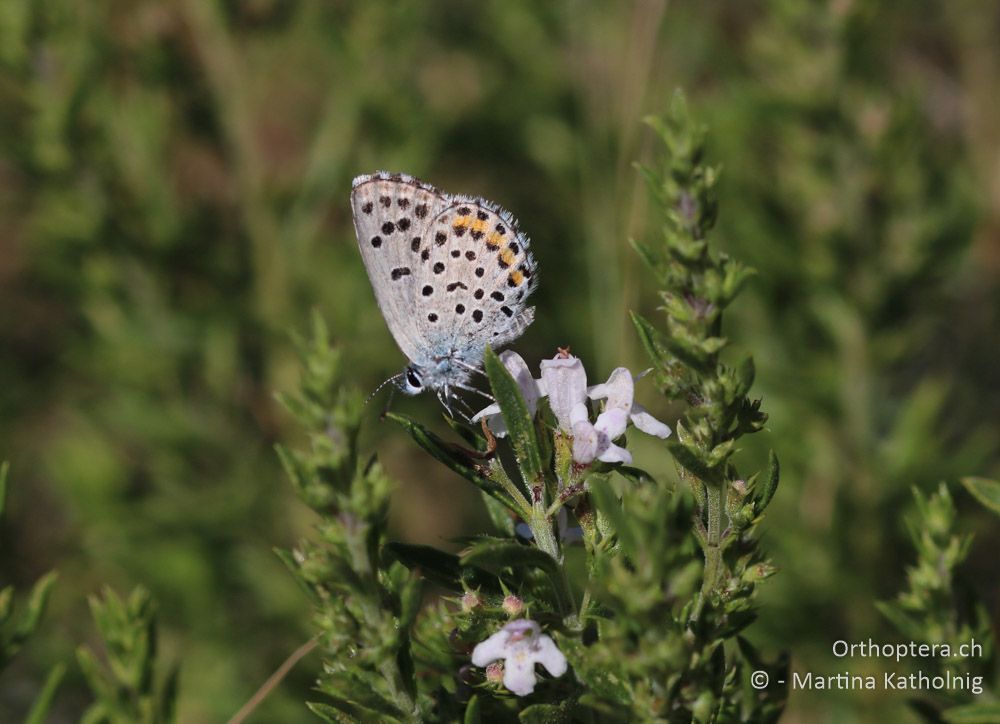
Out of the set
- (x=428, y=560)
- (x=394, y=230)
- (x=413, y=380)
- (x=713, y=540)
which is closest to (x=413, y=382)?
(x=413, y=380)

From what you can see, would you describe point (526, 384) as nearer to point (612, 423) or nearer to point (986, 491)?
point (612, 423)

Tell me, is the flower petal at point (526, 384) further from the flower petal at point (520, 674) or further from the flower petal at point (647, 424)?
the flower petal at point (520, 674)

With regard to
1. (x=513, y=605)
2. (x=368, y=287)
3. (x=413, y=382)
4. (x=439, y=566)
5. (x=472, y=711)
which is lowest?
(x=472, y=711)

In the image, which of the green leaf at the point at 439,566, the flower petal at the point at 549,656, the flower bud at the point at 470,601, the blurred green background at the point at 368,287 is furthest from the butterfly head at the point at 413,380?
the blurred green background at the point at 368,287

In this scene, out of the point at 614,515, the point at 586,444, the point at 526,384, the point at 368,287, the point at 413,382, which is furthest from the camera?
the point at 368,287

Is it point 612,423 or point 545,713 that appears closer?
point 545,713

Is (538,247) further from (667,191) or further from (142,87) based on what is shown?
(667,191)

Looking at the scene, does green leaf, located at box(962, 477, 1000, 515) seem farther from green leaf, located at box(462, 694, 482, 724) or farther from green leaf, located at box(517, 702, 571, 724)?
green leaf, located at box(462, 694, 482, 724)
